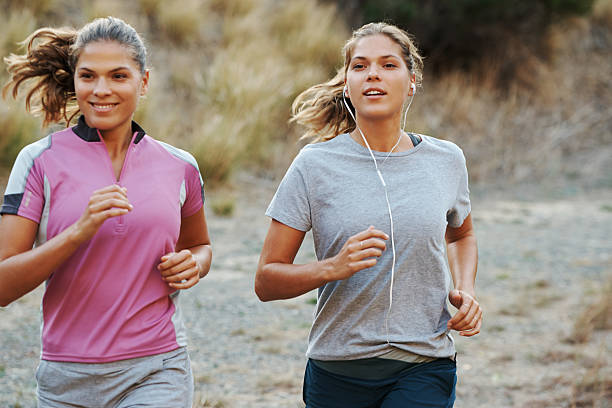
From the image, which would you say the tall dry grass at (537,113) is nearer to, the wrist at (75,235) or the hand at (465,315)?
the hand at (465,315)

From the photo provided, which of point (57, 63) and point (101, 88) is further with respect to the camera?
point (57, 63)

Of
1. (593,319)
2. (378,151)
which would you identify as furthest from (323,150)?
(593,319)

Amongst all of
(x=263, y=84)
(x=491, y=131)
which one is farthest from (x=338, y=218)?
(x=491, y=131)

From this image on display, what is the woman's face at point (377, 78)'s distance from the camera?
109 inches

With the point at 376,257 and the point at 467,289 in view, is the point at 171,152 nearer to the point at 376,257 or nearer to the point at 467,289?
the point at 376,257

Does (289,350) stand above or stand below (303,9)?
below

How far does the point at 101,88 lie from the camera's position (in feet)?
8.48

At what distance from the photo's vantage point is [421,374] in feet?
8.88

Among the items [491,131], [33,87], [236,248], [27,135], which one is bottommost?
[236,248]

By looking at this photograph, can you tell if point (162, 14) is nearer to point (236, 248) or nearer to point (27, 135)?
point (27, 135)

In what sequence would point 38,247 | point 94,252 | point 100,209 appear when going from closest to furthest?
Answer: point 100,209, point 38,247, point 94,252

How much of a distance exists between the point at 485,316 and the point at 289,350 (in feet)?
5.93

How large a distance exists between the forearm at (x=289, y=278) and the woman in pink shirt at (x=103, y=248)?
9.5 inches

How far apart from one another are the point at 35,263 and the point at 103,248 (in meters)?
0.22
